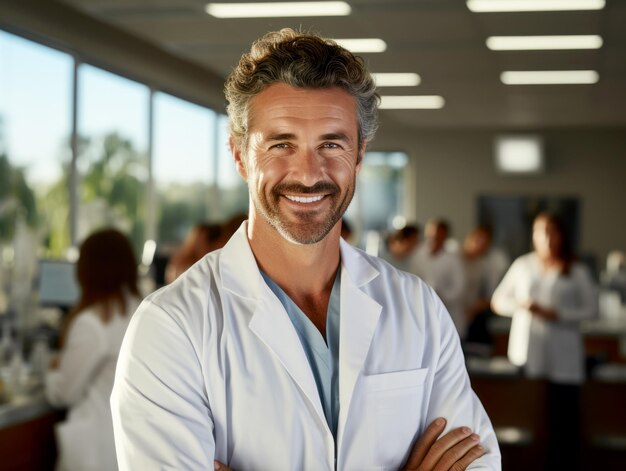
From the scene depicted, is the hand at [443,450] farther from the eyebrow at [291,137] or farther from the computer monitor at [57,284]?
the computer monitor at [57,284]

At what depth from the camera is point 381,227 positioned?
14297 mm

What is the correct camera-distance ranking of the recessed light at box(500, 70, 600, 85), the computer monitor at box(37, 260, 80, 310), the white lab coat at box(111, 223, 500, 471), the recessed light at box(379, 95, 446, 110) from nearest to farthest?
the white lab coat at box(111, 223, 500, 471) → the computer monitor at box(37, 260, 80, 310) → the recessed light at box(500, 70, 600, 85) → the recessed light at box(379, 95, 446, 110)

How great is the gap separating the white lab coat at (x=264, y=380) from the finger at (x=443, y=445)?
2 cm

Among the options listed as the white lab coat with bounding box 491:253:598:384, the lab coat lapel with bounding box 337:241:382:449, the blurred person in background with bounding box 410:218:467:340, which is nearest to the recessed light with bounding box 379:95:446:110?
the blurred person in background with bounding box 410:218:467:340

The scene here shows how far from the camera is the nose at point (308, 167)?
1.66 metres

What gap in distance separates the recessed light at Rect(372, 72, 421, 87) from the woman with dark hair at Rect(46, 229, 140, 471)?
5.00m

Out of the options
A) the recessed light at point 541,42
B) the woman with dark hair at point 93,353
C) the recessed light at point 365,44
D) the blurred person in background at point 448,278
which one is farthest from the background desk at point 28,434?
the blurred person in background at point 448,278

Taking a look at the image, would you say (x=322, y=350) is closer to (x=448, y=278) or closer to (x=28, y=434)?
(x=28, y=434)

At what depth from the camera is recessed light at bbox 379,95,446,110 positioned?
10.4 m

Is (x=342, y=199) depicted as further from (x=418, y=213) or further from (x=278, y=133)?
(x=418, y=213)

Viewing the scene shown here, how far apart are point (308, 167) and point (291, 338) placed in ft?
1.02

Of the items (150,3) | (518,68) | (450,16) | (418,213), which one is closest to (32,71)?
(150,3)

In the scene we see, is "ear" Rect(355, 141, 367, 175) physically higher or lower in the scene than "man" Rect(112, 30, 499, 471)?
higher

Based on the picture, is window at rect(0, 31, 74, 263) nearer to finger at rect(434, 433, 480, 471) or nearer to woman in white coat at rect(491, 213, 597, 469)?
woman in white coat at rect(491, 213, 597, 469)
